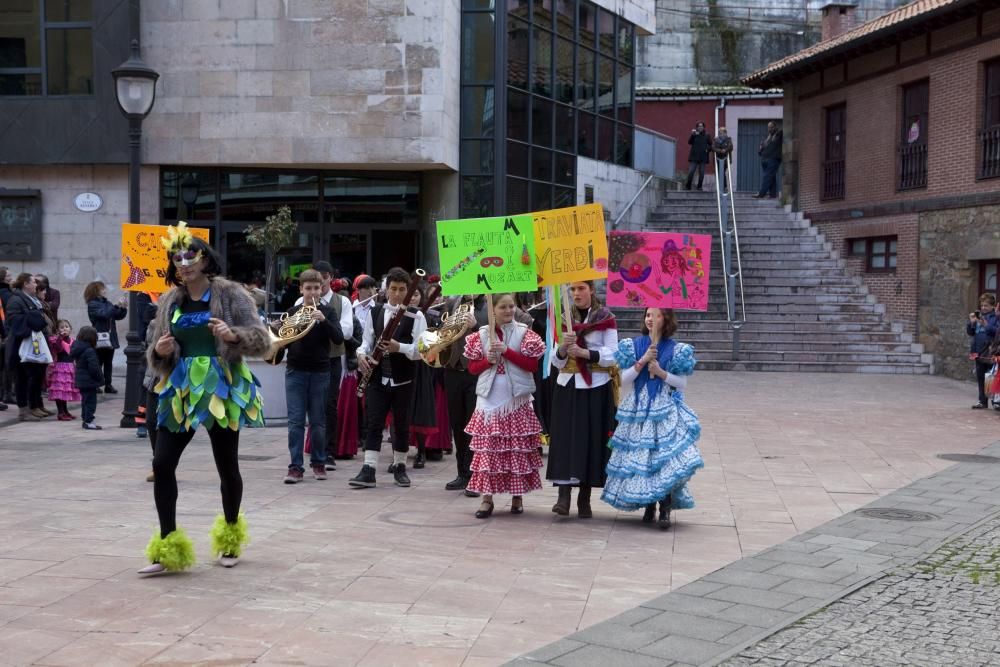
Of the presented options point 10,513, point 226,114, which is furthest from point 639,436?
point 226,114

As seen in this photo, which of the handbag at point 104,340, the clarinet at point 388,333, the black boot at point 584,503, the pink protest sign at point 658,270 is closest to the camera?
the black boot at point 584,503

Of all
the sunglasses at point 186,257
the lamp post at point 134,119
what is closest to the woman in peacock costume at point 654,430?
the sunglasses at point 186,257

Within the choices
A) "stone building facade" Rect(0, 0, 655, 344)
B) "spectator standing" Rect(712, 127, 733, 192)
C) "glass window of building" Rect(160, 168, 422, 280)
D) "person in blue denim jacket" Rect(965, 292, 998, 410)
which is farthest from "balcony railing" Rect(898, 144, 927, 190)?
"glass window of building" Rect(160, 168, 422, 280)

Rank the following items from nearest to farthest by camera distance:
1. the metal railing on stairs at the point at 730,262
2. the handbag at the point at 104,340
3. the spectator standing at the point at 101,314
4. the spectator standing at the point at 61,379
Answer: the spectator standing at the point at 61,379
the spectator standing at the point at 101,314
the handbag at the point at 104,340
the metal railing on stairs at the point at 730,262

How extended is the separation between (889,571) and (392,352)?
14.3 feet

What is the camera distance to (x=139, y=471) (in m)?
10.2

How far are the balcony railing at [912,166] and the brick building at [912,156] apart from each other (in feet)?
0.10

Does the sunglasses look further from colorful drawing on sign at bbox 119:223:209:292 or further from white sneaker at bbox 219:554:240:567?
colorful drawing on sign at bbox 119:223:209:292

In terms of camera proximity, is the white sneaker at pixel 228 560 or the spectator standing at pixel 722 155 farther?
the spectator standing at pixel 722 155

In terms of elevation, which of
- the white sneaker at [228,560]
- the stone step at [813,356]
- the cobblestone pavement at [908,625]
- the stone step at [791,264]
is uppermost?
the stone step at [791,264]

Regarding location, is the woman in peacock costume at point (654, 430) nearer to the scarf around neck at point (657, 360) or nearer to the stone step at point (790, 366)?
the scarf around neck at point (657, 360)

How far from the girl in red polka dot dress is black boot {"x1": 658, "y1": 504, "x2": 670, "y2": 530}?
98cm

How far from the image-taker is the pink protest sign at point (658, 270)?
8.44 metres

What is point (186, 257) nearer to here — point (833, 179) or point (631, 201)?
point (631, 201)
